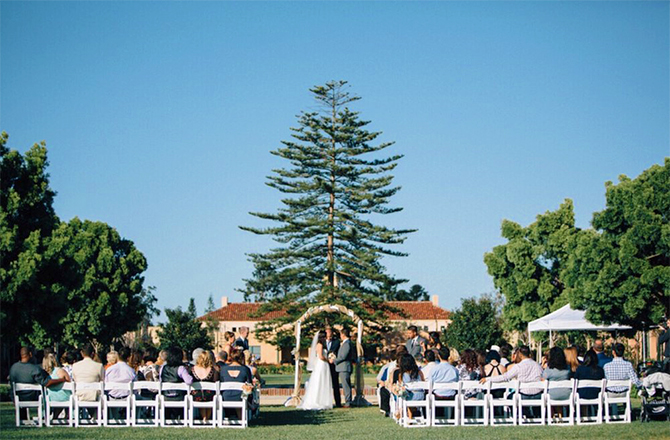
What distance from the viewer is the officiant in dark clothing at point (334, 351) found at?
18.0 meters

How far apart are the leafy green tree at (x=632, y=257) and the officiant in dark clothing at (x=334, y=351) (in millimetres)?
11649

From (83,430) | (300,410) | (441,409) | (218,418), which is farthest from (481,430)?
(300,410)

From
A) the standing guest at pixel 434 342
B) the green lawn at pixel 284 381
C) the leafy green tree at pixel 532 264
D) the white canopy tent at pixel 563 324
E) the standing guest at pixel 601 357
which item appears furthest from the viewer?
the leafy green tree at pixel 532 264

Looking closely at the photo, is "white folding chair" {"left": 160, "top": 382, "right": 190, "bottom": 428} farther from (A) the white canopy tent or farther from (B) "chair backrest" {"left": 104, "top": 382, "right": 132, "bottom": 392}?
(A) the white canopy tent

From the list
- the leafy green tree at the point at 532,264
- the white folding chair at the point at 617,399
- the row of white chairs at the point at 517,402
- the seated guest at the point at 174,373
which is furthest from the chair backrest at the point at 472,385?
the leafy green tree at the point at 532,264

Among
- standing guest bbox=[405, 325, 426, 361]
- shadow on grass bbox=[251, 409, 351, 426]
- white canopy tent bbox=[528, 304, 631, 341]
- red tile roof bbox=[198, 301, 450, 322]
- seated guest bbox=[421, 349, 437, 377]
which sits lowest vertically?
shadow on grass bbox=[251, 409, 351, 426]

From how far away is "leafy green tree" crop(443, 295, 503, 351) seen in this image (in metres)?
45.0

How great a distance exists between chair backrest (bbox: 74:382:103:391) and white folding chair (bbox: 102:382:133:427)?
85mm

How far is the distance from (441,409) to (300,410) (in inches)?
178

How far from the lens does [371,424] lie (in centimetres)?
1335

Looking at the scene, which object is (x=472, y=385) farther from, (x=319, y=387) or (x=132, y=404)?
(x=319, y=387)

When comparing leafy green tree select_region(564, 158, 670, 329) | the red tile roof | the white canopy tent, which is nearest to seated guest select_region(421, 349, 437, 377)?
the white canopy tent

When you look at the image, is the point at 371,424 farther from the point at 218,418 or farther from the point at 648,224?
the point at 648,224

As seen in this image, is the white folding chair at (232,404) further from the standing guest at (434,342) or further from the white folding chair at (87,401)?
the standing guest at (434,342)
